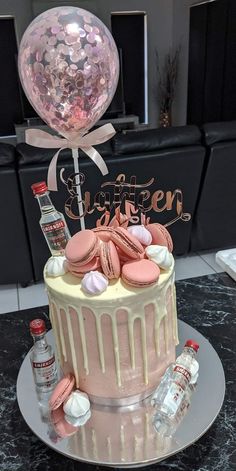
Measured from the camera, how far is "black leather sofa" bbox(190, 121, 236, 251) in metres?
2.48

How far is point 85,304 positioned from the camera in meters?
0.80

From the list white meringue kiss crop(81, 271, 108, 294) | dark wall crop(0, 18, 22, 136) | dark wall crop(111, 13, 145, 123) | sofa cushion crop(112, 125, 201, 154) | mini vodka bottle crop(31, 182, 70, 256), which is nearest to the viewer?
white meringue kiss crop(81, 271, 108, 294)

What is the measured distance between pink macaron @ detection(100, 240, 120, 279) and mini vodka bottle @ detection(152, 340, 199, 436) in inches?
10.3

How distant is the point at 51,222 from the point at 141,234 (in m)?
0.21

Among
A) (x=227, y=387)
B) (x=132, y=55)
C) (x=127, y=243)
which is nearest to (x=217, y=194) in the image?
(x=227, y=387)

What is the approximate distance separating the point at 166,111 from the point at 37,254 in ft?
14.1

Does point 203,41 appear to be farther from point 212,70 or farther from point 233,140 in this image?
point 233,140

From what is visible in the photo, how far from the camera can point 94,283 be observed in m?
0.79

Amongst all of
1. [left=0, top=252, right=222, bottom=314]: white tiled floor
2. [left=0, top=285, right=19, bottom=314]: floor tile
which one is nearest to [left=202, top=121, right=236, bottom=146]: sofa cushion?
[left=0, top=252, right=222, bottom=314]: white tiled floor

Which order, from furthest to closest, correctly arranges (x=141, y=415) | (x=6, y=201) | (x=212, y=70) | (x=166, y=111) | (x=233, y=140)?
(x=166, y=111) → (x=212, y=70) → (x=233, y=140) → (x=6, y=201) → (x=141, y=415)

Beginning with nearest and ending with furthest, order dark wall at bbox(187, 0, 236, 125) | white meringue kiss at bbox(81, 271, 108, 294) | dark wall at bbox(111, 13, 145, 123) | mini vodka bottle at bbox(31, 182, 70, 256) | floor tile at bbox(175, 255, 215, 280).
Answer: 1. white meringue kiss at bbox(81, 271, 108, 294)
2. mini vodka bottle at bbox(31, 182, 70, 256)
3. floor tile at bbox(175, 255, 215, 280)
4. dark wall at bbox(187, 0, 236, 125)
5. dark wall at bbox(111, 13, 145, 123)

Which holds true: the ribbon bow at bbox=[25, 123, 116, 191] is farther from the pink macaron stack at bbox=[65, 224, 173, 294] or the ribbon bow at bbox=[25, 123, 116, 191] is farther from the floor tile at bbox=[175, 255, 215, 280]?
the floor tile at bbox=[175, 255, 215, 280]

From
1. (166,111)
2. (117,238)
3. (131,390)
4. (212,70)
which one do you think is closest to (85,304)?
(117,238)

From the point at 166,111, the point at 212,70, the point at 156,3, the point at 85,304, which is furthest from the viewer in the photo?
the point at 166,111
